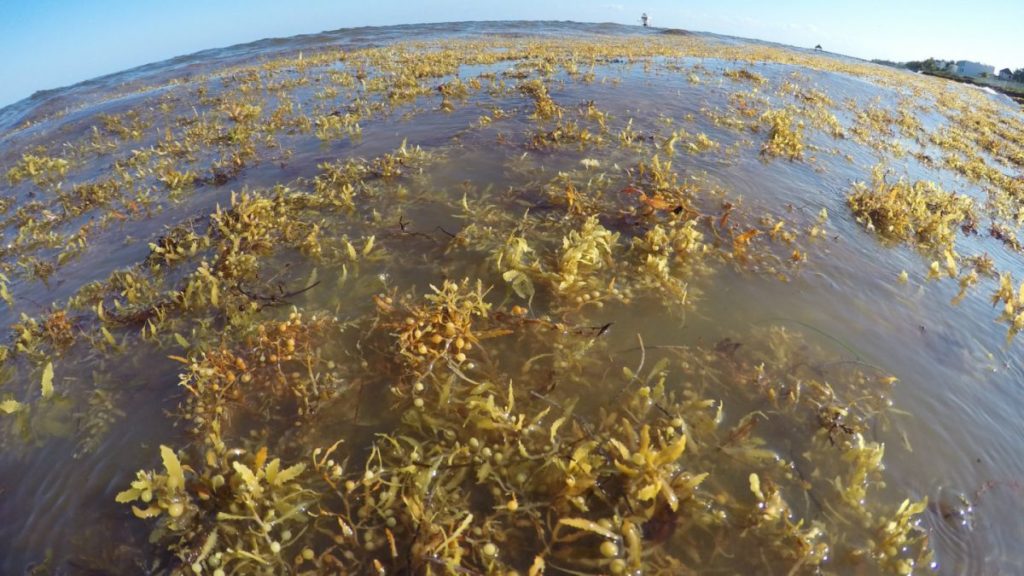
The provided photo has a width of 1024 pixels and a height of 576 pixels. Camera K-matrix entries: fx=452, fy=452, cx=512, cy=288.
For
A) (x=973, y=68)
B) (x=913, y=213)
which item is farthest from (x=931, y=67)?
(x=913, y=213)

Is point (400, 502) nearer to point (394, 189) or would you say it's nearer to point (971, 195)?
point (394, 189)

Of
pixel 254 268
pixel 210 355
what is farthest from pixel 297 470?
pixel 254 268

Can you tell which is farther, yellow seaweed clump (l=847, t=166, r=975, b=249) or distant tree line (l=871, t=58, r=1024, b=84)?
distant tree line (l=871, t=58, r=1024, b=84)

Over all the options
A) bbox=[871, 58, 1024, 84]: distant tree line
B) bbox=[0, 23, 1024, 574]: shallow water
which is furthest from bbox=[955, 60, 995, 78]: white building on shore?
bbox=[0, 23, 1024, 574]: shallow water

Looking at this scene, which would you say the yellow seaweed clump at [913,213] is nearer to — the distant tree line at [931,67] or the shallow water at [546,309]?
the shallow water at [546,309]

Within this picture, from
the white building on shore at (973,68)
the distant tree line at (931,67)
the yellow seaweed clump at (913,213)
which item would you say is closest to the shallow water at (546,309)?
the yellow seaweed clump at (913,213)

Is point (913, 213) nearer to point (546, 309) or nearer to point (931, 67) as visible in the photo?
point (546, 309)

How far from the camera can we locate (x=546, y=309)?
533cm

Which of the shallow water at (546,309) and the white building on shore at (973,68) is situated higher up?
the white building on shore at (973,68)

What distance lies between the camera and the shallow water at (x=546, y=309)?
3672 mm

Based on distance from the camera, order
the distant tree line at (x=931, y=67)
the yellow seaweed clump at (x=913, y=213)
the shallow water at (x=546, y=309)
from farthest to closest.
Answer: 1. the distant tree line at (x=931, y=67)
2. the yellow seaweed clump at (x=913, y=213)
3. the shallow water at (x=546, y=309)

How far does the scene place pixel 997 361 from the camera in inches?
206

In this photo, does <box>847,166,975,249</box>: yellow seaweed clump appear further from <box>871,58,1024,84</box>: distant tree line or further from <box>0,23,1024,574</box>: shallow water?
<box>871,58,1024,84</box>: distant tree line

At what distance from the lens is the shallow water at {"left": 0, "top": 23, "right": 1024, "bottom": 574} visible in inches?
145
